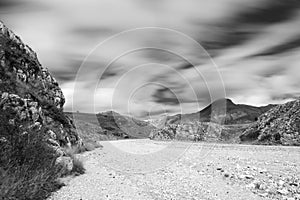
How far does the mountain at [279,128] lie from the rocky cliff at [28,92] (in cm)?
1954

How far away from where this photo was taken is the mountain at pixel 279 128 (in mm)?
25939

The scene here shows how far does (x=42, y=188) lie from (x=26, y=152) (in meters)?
1.34

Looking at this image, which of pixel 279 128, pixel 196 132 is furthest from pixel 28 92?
pixel 196 132

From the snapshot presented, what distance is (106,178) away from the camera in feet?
36.4

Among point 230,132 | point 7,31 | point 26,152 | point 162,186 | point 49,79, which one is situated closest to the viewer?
point 26,152

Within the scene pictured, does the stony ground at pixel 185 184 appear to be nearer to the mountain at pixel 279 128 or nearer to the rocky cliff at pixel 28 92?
the rocky cliff at pixel 28 92

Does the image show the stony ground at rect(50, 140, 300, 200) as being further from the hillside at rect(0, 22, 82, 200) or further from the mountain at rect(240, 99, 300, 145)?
the mountain at rect(240, 99, 300, 145)

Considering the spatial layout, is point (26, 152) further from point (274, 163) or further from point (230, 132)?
point (230, 132)

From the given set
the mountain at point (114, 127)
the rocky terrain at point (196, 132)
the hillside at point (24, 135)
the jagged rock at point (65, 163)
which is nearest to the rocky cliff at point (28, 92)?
the hillside at point (24, 135)

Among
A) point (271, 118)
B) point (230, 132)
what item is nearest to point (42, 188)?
point (271, 118)

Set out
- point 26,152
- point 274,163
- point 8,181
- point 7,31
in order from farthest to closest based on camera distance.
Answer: point 7,31
point 274,163
point 26,152
point 8,181

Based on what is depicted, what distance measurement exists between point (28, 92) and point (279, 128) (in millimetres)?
24364

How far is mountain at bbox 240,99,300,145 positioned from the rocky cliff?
19544 millimetres

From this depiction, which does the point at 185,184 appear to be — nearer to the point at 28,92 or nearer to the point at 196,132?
the point at 28,92
